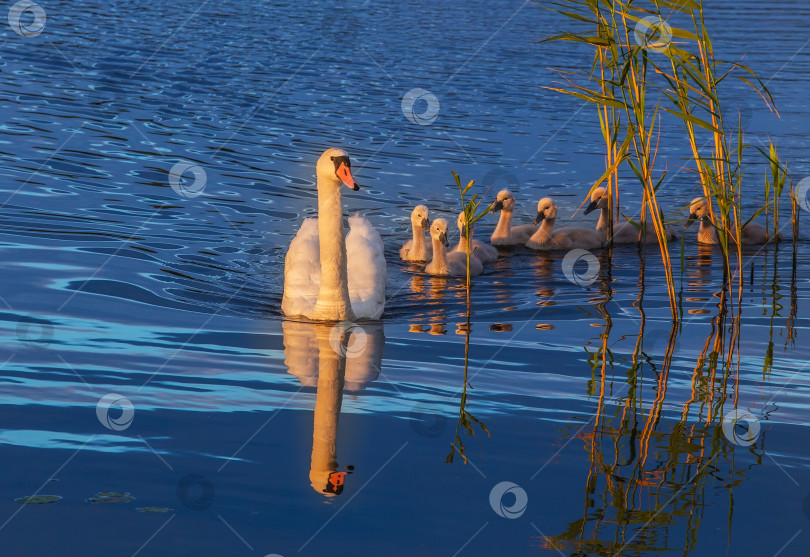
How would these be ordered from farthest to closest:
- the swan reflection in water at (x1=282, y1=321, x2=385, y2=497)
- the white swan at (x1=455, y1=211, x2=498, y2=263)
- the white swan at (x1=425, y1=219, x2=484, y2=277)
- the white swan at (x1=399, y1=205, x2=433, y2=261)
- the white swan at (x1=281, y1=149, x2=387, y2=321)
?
the white swan at (x1=399, y1=205, x2=433, y2=261)
the white swan at (x1=455, y1=211, x2=498, y2=263)
the white swan at (x1=425, y1=219, x2=484, y2=277)
the white swan at (x1=281, y1=149, x2=387, y2=321)
the swan reflection in water at (x1=282, y1=321, x2=385, y2=497)

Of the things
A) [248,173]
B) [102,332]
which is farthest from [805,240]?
[102,332]

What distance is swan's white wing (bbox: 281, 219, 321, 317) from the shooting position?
9.35m

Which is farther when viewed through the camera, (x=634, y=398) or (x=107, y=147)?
(x=107, y=147)

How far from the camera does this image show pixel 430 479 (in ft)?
19.1

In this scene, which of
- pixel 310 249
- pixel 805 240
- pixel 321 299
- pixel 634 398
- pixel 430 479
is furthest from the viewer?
pixel 805 240

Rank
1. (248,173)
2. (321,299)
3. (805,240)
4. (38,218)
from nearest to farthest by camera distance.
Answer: (321,299)
(38,218)
(805,240)
(248,173)

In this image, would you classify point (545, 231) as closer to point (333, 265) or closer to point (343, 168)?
point (333, 265)

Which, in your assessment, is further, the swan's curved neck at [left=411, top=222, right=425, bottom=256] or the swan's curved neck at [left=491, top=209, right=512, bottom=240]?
the swan's curved neck at [left=491, top=209, right=512, bottom=240]

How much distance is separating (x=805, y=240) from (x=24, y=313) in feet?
27.4

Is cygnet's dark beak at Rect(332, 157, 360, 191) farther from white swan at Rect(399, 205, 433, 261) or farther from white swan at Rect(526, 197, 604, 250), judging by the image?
white swan at Rect(526, 197, 604, 250)

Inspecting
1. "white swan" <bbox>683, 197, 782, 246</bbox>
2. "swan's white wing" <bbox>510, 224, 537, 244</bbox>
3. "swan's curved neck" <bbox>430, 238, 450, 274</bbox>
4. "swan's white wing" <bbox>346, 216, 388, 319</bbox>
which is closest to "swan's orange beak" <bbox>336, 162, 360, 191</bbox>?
"swan's white wing" <bbox>346, 216, 388, 319</bbox>

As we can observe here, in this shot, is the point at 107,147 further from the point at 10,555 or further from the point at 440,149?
the point at 10,555

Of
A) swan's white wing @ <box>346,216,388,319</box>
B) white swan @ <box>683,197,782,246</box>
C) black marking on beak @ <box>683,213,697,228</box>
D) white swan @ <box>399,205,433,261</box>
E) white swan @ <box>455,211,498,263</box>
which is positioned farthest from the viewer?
white swan @ <box>683,197,782,246</box>

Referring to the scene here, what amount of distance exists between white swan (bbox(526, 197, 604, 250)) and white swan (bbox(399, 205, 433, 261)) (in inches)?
50.9
